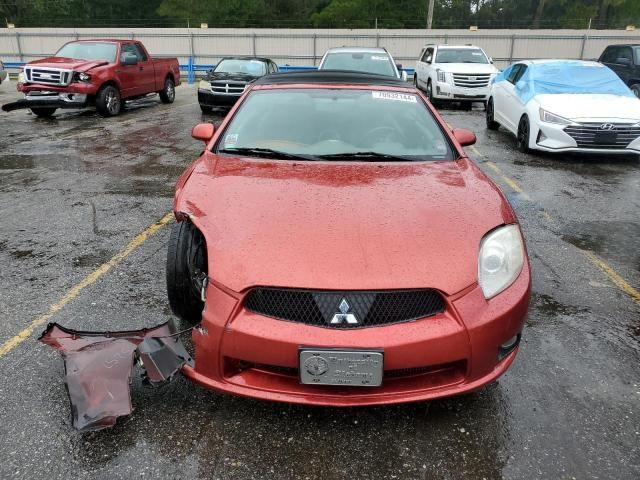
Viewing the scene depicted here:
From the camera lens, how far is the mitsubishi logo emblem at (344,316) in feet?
7.47

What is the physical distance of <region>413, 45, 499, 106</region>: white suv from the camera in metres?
14.5

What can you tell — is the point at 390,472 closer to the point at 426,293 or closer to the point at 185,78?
the point at 426,293

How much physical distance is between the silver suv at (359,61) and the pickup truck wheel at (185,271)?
9097 mm

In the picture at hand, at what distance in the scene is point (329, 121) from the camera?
3852 millimetres

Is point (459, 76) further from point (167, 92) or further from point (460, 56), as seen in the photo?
point (167, 92)

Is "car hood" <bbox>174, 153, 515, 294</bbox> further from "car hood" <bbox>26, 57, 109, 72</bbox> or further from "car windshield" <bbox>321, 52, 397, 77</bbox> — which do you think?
"car hood" <bbox>26, 57, 109, 72</bbox>

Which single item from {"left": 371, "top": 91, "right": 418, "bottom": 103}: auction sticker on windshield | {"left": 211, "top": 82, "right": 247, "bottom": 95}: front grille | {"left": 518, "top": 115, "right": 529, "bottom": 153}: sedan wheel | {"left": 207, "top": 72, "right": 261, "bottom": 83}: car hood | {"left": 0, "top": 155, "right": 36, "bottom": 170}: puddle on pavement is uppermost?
{"left": 371, "top": 91, "right": 418, "bottom": 103}: auction sticker on windshield

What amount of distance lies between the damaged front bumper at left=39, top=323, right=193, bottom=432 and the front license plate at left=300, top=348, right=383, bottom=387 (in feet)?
1.98

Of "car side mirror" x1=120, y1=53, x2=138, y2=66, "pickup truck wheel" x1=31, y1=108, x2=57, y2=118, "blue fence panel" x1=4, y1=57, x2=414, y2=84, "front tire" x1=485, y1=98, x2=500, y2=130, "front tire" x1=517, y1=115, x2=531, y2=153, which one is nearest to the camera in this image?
"front tire" x1=517, y1=115, x2=531, y2=153

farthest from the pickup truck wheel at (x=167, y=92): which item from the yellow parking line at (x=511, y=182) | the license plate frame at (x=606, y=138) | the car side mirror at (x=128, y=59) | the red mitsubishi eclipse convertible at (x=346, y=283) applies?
the red mitsubishi eclipse convertible at (x=346, y=283)

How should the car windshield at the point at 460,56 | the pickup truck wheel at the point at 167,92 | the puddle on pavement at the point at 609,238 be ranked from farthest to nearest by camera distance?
the car windshield at the point at 460,56, the pickup truck wheel at the point at 167,92, the puddle on pavement at the point at 609,238

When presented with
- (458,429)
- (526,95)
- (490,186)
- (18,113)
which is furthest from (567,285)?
(18,113)

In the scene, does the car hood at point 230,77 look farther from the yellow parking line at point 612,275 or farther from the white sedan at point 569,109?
the yellow parking line at point 612,275

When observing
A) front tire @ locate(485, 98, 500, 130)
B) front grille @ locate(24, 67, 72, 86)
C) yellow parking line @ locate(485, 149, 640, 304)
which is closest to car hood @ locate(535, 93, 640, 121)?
front tire @ locate(485, 98, 500, 130)
